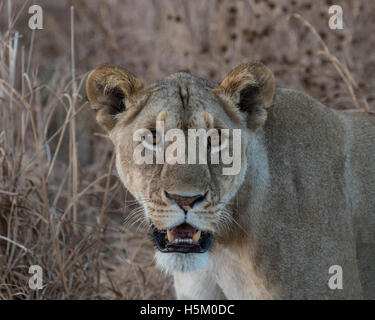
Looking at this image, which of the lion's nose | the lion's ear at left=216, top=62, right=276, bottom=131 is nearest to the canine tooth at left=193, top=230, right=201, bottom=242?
the lion's nose

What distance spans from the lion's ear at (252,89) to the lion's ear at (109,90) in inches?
15.5

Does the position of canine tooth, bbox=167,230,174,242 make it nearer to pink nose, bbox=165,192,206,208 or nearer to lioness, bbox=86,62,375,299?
lioness, bbox=86,62,375,299

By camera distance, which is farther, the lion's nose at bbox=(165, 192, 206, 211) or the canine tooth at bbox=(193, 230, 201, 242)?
the canine tooth at bbox=(193, 230, 201, 242)

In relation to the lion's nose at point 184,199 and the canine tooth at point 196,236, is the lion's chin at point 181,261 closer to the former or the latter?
the canine tooth at point 196,236

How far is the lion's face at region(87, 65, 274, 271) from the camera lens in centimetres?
280

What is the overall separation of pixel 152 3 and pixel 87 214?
10.9ft

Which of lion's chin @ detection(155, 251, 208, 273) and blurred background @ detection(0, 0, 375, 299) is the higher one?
blurred background @ detection(0, 0, 375, 299)

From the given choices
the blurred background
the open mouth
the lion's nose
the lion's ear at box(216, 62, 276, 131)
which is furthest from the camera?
the blurred background

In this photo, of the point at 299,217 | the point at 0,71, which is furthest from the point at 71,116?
the point at 299,217

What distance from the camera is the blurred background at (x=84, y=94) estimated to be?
13.5 feet

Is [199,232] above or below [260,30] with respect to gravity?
below

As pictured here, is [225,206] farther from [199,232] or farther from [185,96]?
[185,96]

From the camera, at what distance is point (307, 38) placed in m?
6.42
